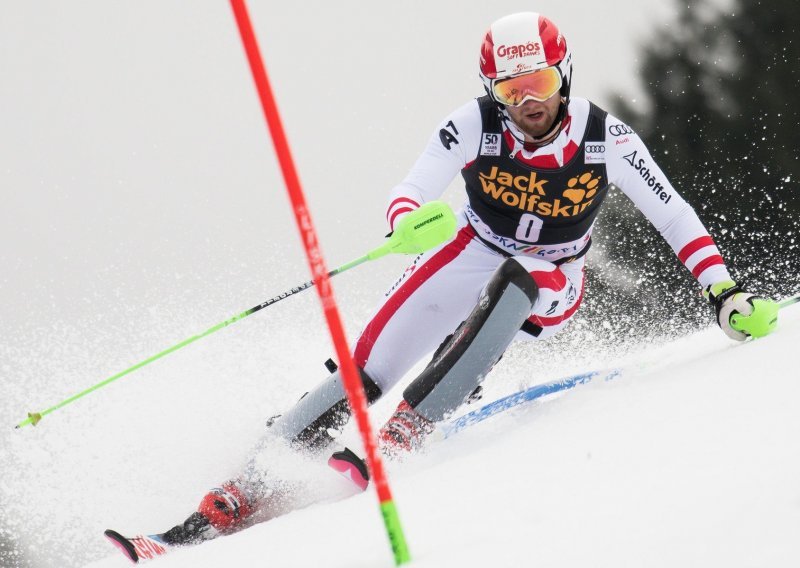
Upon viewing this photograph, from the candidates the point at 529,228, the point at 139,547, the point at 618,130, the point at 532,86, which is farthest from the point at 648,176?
the point at 139,547

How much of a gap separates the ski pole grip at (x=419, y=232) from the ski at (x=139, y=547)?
1.45 metres

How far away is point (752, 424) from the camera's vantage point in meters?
1.86

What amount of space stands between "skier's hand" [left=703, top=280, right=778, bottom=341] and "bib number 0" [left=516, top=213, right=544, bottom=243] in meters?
0.83

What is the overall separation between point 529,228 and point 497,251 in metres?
0.19

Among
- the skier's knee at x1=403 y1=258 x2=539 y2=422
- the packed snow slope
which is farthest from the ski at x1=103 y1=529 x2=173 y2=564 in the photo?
the skier's knee at x1=403 y1=258 x2=539 y2=422

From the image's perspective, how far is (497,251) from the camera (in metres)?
3.81

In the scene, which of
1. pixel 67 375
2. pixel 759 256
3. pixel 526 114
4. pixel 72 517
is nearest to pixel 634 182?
pixel 526 114

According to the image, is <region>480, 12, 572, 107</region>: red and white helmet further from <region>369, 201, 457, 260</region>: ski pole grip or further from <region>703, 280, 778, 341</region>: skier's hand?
<region>703, 280, 778, 341</region>: skier's hand

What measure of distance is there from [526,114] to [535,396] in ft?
4.34

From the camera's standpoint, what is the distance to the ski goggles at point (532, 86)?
334 centimetres

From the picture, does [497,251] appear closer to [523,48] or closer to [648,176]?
[648,176]

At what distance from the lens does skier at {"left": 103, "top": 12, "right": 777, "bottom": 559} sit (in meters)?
3.17

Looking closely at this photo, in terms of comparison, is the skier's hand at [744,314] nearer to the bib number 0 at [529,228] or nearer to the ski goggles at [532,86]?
the bib number 0 at [529,228]

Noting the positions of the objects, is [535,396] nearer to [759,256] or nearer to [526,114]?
[526,114]
